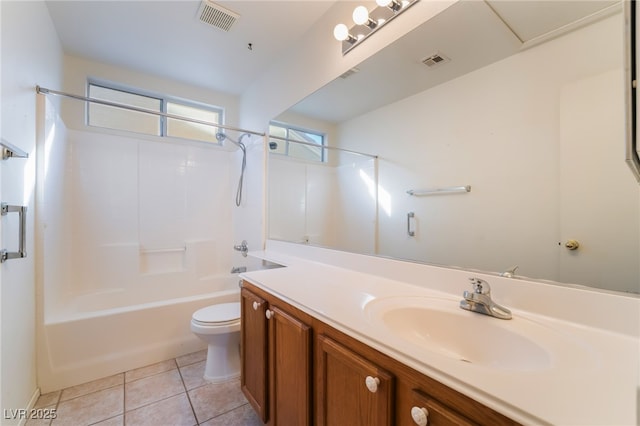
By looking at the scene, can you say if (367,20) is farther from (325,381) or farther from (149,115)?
(149,115)

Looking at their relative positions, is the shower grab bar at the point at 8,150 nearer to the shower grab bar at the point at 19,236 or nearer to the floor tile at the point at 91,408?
the shower grab bar at the point at 19,236

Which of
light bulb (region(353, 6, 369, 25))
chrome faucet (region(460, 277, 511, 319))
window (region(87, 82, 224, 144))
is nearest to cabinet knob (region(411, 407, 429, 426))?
chrome faucet (region(460, 277, 511, 319))

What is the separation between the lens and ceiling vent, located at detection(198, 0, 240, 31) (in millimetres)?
1777

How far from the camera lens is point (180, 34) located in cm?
206

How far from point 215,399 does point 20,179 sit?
1.71 meters

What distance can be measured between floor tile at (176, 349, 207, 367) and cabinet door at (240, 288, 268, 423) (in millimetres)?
863

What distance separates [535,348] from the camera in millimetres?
668

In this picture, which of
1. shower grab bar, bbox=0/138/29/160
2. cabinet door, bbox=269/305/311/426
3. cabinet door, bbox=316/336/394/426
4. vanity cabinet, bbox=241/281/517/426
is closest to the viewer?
vanity cabinet, bbox=241/281/517/426

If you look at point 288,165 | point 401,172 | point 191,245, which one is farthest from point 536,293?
point 191,245

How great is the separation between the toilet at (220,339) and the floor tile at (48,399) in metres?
0.86

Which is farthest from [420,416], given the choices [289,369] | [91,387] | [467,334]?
[91,387]

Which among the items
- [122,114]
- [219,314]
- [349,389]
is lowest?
[219,314]

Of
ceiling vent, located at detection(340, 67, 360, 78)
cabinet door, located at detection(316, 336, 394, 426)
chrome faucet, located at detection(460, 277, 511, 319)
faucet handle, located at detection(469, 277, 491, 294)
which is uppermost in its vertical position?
ceiling vent, located at detection(340, 67, 360, 78)

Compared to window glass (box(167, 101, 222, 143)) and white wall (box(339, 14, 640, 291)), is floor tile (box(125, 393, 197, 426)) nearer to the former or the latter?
white wall (box(339, 14, 640, 291))
